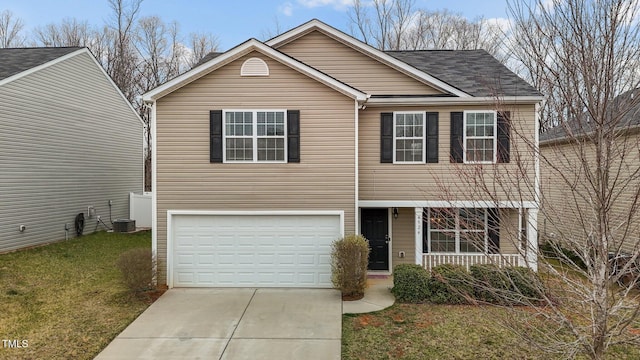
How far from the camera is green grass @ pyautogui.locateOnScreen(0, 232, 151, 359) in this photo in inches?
249

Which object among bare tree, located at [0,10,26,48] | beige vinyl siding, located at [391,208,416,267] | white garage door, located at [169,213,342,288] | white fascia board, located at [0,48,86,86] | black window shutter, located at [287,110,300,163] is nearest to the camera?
black window shutter, located at [287,110,300,163]

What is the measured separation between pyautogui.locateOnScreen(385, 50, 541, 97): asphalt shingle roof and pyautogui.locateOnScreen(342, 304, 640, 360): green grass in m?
5.83

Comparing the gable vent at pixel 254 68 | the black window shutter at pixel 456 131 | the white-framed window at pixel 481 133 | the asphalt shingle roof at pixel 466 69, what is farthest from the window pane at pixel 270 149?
the asphalt shingle roof at pixel 466 69

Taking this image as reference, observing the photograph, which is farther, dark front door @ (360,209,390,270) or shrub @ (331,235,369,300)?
dark front door @ (360,209,390,270)

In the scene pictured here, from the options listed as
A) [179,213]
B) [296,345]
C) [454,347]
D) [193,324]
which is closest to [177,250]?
[179,213]

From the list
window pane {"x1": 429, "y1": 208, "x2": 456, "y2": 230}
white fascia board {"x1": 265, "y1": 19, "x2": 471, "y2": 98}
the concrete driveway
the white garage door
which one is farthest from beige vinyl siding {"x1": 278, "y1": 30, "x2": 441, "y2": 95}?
the concrete driveway

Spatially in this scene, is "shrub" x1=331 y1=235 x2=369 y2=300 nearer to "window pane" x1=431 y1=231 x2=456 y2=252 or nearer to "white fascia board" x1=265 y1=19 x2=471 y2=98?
"window pane" x1=431 y1=231 x2=456 y2=252

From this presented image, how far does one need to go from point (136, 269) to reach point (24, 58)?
452 inches

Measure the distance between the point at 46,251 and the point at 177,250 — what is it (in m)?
6.33

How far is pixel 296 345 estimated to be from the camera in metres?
6.29

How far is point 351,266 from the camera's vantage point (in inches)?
339

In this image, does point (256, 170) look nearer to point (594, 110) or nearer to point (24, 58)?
point (594, 110)

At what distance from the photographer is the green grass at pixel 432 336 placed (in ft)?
19.3

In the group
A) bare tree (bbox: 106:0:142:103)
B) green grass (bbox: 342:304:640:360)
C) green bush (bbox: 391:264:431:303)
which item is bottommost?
green grass (bbox: 342:304:640:360)
